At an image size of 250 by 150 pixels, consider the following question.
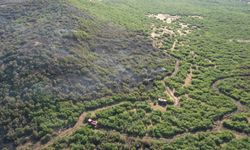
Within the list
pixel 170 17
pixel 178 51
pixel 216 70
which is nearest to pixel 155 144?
pixel 216 70

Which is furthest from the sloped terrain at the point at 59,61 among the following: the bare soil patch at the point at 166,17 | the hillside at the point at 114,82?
the bare soil patch at the point at 166,17

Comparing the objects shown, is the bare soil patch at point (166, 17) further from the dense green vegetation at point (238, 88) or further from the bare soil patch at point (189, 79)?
the dense green vegetation at point (238, 88)

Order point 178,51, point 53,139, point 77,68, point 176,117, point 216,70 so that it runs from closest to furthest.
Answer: point 53,139 → point 176,117 → point 77,68 → point 216,70 → point 178,51

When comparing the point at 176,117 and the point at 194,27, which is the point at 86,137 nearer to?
the point at 176,117

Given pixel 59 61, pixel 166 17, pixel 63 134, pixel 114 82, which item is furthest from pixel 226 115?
pixel 166 17

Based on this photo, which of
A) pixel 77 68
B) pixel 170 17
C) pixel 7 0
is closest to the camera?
pixel 77 68

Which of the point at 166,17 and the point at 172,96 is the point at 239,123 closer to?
the point at 172,96

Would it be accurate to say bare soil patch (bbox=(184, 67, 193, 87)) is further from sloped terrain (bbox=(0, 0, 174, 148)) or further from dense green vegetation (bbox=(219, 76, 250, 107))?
dense green vegetation (bbox=(219, 76, 250, 107))

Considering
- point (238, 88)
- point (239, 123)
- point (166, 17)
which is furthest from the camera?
point (166, 17)
